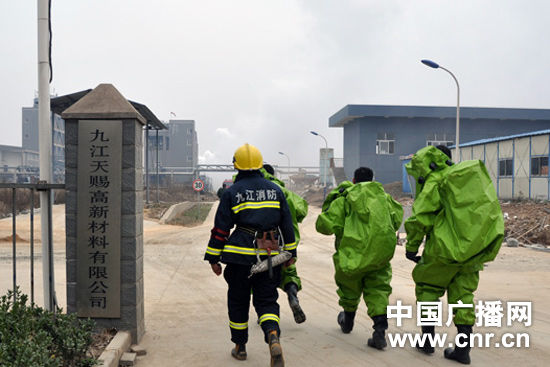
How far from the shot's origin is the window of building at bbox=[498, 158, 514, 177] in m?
24.8

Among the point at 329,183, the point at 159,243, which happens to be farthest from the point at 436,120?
the point at 159,243

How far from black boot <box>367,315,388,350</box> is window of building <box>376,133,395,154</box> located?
1528 inches

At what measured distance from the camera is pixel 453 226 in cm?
440

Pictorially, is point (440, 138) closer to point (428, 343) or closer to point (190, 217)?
point (190, 217)

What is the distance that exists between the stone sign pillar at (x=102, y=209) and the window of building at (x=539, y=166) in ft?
71.4

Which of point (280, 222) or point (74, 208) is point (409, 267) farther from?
point (74, 208)

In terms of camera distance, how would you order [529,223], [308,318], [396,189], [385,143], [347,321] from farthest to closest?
[385,143] → [396,189] → [529,223] → [308,318] → [347,321]

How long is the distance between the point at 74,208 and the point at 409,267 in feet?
25.3

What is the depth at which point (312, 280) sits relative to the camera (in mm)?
8883

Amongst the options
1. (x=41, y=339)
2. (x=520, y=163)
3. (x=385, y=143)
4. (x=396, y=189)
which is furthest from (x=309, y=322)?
(x=385, y=143)

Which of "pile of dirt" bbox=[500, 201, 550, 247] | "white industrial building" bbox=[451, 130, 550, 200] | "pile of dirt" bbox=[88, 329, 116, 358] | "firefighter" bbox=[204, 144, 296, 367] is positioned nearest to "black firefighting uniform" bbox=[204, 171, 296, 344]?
"firefighter" bbox=[204, 144, 296, 367]

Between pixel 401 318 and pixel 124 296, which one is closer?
pixel 124 296

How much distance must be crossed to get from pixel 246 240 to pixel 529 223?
1480 centimetres

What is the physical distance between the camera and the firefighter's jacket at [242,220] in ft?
14.3
